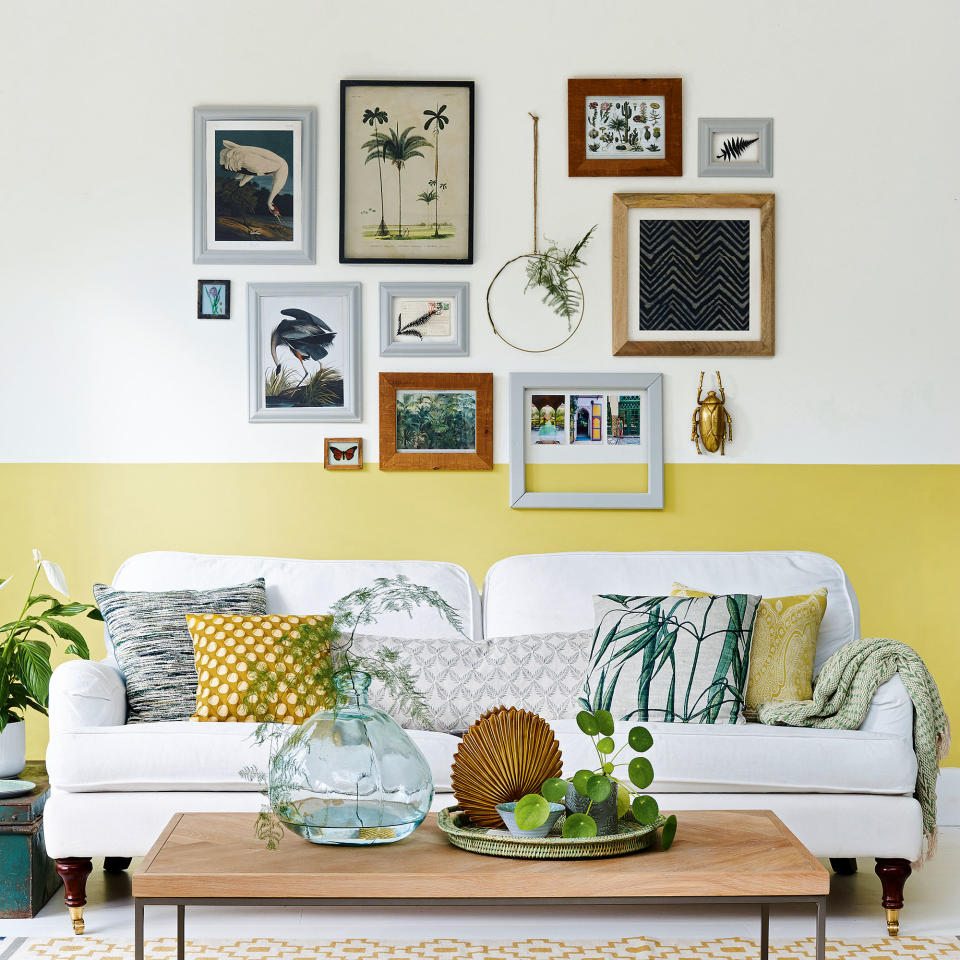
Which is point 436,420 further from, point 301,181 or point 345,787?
point 345,787

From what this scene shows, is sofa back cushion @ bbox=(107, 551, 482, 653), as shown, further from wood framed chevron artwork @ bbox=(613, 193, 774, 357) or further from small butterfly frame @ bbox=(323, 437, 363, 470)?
wood framed chevron artwork @ bbox=(613, 193, 774, 357)

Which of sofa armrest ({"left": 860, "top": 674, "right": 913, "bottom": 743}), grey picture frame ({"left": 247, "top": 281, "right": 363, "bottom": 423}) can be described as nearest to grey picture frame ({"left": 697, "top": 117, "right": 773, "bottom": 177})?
grey picture frame ({"left": 247, "top": 281, "right": 363, "bottom": 423})

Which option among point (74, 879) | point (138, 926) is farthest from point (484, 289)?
point (138, 926)

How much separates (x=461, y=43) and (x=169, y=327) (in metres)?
1.36

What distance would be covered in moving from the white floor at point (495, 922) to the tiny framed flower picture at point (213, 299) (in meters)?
1.82

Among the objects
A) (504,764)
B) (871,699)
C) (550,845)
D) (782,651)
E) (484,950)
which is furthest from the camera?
(782,651)

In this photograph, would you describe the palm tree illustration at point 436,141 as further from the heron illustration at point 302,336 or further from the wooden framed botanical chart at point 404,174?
the heron illustration at point 302,336

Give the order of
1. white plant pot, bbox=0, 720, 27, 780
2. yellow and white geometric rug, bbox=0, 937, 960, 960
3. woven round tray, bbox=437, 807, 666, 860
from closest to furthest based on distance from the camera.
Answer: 1. woven round tray, bbox=437, 807, 666, 860
2. yellow and white geometric rug, bbox=0, 937, 960, 960
3. white plant pot, bbox=0, 720, 27, 780

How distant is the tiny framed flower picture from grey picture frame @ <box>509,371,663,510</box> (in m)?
0.99

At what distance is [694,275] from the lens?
3.69 metres

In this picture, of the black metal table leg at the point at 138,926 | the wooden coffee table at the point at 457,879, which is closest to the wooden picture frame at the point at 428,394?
the wooden coffee table at the point at 457,879

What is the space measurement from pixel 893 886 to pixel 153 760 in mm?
1752

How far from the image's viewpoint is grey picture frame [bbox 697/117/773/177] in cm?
368

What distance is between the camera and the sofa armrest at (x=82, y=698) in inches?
104
